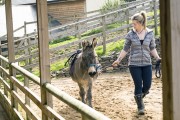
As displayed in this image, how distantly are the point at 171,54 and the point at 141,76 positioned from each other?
3.99 m

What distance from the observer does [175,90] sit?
1327mm

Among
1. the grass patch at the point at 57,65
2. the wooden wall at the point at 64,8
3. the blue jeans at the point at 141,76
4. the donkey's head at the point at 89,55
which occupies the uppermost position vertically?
the wooden wall at the point at 64,8

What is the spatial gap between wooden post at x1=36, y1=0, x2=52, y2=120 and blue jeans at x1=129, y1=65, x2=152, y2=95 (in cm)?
190

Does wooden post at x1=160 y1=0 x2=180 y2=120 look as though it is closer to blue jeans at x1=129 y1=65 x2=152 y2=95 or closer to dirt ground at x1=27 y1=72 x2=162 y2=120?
blue jeans at x1=129 y1=65 x2=152 y2=95

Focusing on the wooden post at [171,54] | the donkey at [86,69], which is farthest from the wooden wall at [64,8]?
the wooden post at [171,54]

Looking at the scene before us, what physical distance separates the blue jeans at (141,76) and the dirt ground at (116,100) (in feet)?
1.62

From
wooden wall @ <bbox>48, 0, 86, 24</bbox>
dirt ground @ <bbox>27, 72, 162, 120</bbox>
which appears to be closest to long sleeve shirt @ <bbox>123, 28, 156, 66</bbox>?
dirt ground @ <bbox>27, 72, 162, 120</bbox>

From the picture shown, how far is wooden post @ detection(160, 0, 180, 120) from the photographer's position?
1.29 meters

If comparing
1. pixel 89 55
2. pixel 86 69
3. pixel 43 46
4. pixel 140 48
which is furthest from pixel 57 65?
pixel 43 46

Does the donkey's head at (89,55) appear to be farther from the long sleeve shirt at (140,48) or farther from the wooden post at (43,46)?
the wooden post at (43,46)

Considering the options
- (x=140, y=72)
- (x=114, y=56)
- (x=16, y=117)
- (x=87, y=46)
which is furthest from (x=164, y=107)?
(x=114, y=56)

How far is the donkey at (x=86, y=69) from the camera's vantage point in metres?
6.17

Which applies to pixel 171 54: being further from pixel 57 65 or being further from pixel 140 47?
pixel 57 65

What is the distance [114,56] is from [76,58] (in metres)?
4.05
